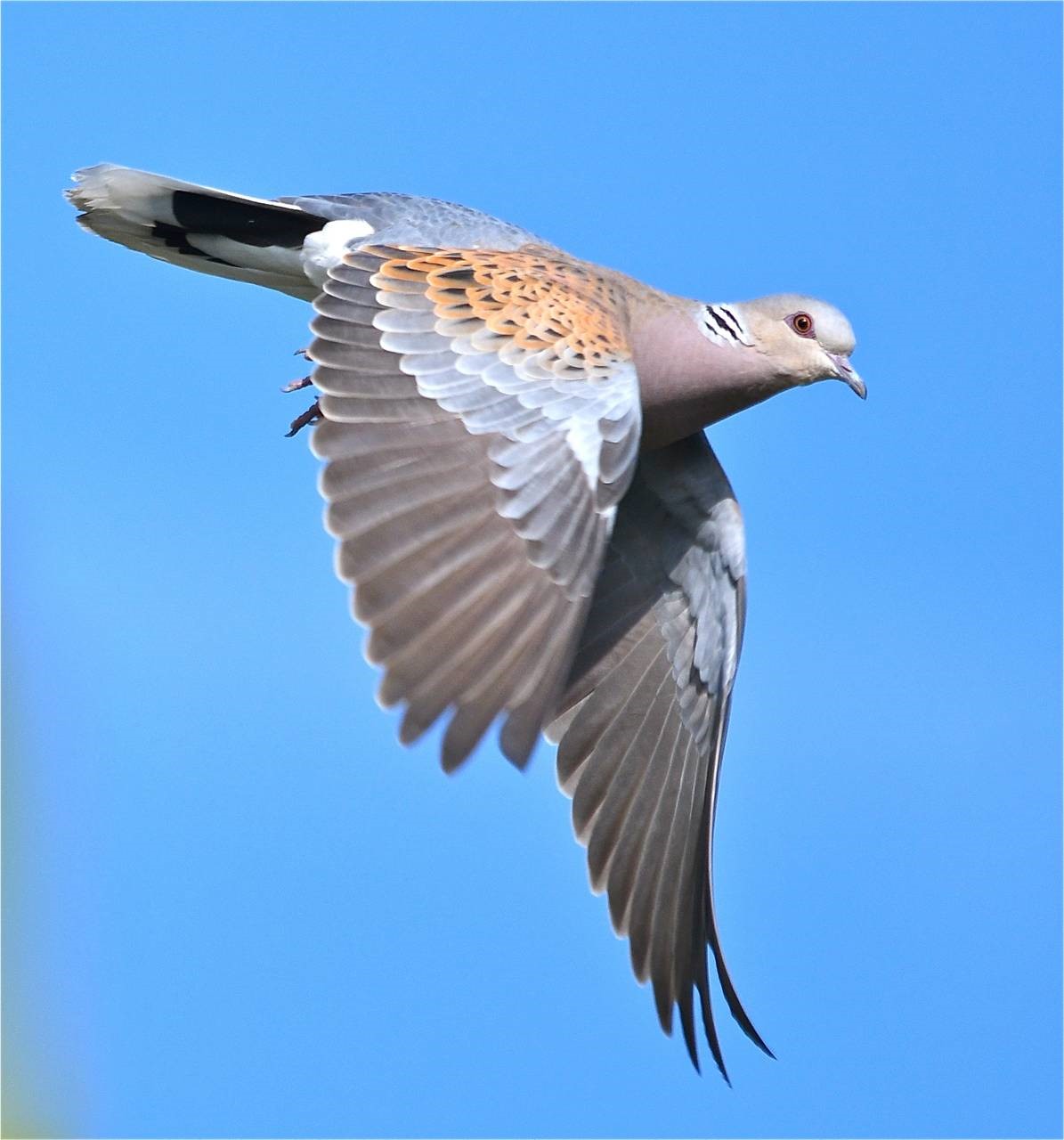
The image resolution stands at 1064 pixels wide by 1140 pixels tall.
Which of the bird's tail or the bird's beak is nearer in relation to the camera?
the bird's tail

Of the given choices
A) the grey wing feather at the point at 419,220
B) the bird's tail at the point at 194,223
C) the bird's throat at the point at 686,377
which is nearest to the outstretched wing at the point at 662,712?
the bird's throat at the point at 686,377

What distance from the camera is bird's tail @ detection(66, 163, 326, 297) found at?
274 inches

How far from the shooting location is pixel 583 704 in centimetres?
741

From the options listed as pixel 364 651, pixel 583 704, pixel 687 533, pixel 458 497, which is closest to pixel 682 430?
pixel 687 533

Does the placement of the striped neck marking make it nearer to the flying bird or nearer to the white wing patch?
the flying bird

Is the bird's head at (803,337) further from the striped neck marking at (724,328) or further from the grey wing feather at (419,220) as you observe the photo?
the grey wing feather at (419,220)

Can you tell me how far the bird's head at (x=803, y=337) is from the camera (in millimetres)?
7117

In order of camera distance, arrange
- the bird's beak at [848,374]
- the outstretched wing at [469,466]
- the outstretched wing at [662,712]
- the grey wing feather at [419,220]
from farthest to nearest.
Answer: the bird's beak at [848,374]
the outstretched wing at [662,712]
the grey wing feather at [419,220]
the outstretched wing at [469,466]

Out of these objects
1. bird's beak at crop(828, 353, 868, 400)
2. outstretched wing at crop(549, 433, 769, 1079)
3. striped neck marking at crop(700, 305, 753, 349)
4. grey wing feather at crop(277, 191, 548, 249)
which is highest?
grey wing feather at crop(277, 191, 548, 249)

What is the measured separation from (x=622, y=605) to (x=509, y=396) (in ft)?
6.27

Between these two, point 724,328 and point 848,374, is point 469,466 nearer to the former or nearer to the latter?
point 724,328

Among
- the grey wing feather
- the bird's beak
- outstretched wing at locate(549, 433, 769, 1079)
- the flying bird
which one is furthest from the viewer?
the bird's beak

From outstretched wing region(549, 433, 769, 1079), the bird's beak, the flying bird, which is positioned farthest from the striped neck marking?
outstretched wing region(549, 433, 769, 1079)

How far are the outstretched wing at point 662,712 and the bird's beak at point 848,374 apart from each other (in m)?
0.60
